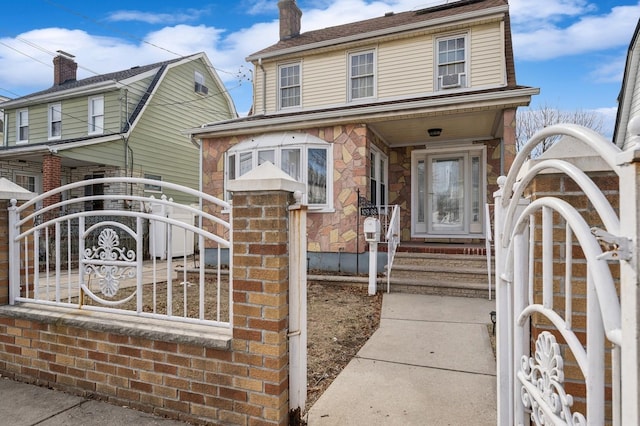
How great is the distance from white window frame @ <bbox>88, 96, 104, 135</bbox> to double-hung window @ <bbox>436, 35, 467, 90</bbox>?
10897mm

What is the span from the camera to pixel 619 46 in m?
17.4

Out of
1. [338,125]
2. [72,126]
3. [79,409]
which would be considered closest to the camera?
[79,409]

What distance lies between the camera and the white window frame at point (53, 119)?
13.1 m

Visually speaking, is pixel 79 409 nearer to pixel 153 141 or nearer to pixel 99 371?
pixel 99 371

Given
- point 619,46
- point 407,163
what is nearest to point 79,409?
point 407,163

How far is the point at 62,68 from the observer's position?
14883mm

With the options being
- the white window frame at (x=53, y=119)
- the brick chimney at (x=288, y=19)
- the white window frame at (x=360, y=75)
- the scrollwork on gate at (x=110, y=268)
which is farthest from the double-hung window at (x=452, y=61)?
the white window frame at (x=53, y=119)

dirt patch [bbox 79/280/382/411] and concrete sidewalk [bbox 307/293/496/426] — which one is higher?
concrete sidewalk [bbox 307/293/496/426]

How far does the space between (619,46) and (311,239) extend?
62.9ft

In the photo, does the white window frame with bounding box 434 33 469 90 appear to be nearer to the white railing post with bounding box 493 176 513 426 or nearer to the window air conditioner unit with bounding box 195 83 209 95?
the white railing post with bounding box 493 176 513 426

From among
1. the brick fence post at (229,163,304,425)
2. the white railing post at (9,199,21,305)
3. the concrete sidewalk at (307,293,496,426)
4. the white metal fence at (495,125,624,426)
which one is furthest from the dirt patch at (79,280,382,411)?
the white metal fence at (495,125,624,426)

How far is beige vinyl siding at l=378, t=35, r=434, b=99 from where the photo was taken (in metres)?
8.54

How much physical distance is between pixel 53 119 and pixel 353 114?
39.5ft

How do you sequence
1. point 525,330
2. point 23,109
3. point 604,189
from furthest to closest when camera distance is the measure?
1. point 23,109
2. point 525,330
3. point 604,189
